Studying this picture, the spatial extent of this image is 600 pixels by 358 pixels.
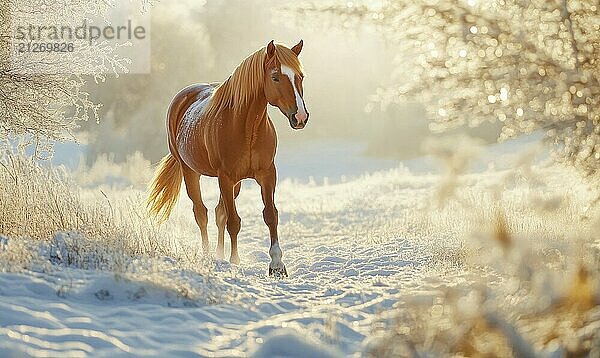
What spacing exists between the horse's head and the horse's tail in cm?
307

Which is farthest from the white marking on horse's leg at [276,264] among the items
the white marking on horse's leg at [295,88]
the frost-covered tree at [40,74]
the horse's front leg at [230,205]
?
the frost-covered tree at [40,74]

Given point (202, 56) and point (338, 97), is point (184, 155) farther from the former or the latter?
A: point (338, 97)

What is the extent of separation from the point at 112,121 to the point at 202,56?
13.5ft

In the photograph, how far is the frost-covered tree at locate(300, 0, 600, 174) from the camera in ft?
16.4

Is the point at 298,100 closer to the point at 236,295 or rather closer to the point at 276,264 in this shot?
the point at 276,264

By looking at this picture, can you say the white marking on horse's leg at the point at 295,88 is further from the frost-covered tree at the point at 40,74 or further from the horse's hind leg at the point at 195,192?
the frost-covered tree at the point at 40,74

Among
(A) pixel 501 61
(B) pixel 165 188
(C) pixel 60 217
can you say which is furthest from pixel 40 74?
(A) pixel 501 61

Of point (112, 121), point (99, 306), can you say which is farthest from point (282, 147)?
point (99, 306)

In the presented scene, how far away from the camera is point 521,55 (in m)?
4.98

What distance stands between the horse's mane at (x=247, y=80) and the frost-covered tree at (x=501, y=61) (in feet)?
3.40

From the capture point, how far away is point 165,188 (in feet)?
29.8

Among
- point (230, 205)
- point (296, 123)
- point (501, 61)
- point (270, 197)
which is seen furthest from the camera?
point (230, 205)

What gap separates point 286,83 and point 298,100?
0.22 m

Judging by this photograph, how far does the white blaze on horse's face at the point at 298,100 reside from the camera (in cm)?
602
